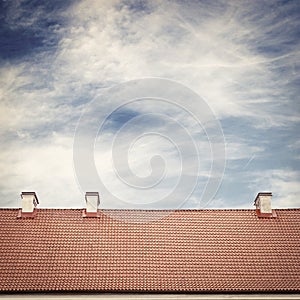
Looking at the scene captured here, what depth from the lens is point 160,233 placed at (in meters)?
27.0

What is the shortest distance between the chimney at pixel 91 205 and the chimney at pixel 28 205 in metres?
2.78

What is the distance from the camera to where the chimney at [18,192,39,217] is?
27953 millimetres

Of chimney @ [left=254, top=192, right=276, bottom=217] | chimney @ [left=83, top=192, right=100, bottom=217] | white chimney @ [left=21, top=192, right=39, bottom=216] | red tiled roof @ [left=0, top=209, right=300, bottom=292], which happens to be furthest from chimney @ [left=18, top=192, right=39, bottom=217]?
chimney @ [left=254, top=192, right=276, bottom=217]

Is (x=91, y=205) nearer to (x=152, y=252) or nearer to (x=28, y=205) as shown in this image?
(x=28, y=205)

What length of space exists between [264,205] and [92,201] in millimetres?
9505

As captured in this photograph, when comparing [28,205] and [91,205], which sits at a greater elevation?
[28,205]

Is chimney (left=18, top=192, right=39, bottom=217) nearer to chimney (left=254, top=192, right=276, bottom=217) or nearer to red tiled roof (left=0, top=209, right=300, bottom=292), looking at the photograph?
red tiled roof (left=0, top=209, right=300, bottom=292)

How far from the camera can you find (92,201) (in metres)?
28.5

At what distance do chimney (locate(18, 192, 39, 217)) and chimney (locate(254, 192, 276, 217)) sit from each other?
12321mm

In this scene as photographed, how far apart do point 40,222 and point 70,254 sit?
10.6 feet

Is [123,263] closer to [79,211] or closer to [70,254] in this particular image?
[70,254]

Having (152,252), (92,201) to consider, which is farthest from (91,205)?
(152,252)

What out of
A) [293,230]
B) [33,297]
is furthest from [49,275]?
[293,230]

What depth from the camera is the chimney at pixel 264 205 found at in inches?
1128
